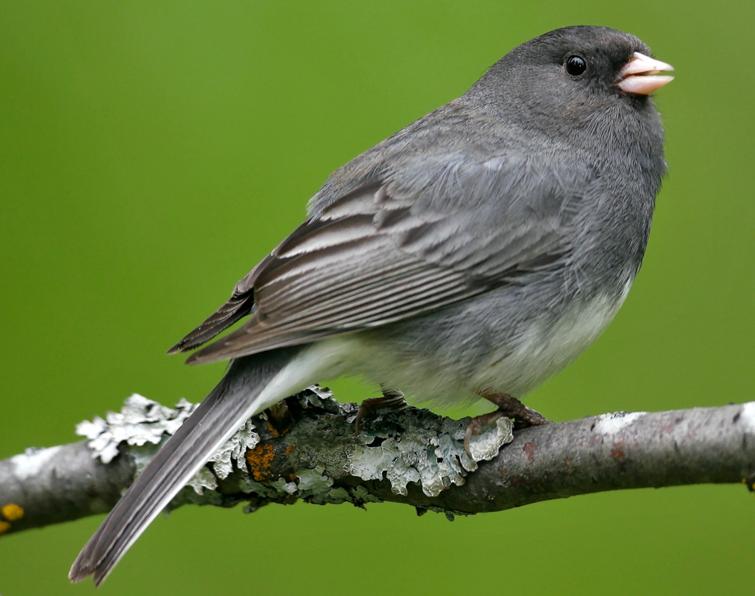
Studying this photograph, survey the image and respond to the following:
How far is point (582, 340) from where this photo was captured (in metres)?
2.99

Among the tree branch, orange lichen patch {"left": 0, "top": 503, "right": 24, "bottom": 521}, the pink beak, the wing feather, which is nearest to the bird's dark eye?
the pink beak

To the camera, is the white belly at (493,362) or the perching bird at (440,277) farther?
the white belly at (493,362)

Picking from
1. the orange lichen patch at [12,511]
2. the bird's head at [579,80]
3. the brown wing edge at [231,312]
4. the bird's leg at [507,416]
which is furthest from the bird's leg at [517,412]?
the orange lichen patch at [12,511]

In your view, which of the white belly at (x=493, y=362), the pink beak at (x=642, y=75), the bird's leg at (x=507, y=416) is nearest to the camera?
the bird's leg at (x=507, y=416)

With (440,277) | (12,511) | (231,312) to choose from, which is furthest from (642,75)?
(12,511)

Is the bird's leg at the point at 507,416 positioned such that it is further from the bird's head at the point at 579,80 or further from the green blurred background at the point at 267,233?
the bird's head at the point at 579,80

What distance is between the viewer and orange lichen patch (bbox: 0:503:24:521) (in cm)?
294

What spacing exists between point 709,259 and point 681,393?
1.33 feet

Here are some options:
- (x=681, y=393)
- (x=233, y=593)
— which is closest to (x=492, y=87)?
(x=681, y=393)

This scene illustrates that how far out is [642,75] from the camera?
11.2ft

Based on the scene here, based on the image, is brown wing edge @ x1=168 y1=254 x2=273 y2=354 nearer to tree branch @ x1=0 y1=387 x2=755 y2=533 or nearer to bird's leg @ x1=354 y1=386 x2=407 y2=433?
tree branch @ x1=0 y1=387 x2=755 y2=533

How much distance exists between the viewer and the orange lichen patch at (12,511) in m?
2.94

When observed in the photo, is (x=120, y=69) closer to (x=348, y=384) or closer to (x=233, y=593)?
(x=348, y=384)

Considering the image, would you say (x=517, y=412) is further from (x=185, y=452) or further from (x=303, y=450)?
(x=185, y=452)
